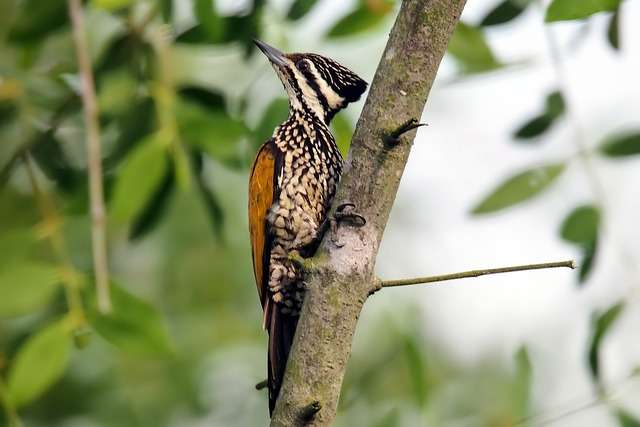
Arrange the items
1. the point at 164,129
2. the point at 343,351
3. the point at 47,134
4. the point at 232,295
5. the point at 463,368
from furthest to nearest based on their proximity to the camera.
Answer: the point at 463,368 < the point at 232,295 < the point at 47,134 < the point at 164,129 < the point at 343,351

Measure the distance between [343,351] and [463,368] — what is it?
4402 mm

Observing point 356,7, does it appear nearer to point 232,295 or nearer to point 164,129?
point 164,129

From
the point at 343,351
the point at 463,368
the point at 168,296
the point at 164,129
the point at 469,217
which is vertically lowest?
the point at 343,351

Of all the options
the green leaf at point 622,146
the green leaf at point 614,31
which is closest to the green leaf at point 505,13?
the green leaf at point 614,31

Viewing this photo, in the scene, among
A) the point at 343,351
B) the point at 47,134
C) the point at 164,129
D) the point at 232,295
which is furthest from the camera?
the point at 232,295

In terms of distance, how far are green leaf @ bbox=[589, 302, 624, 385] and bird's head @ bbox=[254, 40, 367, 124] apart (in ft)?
3.89

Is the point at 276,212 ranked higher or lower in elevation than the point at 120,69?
lower

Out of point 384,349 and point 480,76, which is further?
point 384,349

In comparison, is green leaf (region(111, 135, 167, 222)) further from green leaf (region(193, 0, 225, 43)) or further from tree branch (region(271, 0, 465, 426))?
tree branch (region(271, 0, 465, 426))

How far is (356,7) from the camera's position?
151 inches

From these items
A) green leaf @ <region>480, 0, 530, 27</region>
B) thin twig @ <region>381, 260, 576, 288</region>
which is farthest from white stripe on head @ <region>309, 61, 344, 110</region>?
thin twig @ <region>381, 260, 576, 288</region>

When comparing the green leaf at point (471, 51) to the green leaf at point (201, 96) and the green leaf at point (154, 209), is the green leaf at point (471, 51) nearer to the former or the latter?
the green leaf at point (201, 96)

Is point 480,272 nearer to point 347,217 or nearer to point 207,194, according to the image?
point 347,217

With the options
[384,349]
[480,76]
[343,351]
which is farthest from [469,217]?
[384,349]
